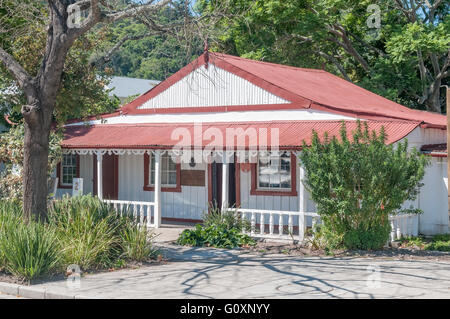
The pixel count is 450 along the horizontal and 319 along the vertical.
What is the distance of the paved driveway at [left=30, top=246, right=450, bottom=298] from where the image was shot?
934 cm

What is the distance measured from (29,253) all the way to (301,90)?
10396 mm

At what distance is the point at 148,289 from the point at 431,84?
22.8 m

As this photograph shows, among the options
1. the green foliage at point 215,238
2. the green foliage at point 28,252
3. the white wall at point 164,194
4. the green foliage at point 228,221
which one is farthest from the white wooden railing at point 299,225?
the green foliage at point 28,252

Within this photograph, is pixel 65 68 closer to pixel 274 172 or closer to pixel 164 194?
pixel 164 194

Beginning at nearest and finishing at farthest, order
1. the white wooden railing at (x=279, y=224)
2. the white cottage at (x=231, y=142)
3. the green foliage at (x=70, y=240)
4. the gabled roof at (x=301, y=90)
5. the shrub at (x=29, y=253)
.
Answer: the shrub at (x=29, y=253) → the green foliage at (x=70, y=240) → the white wooden railing at (x=279, y=224) → the white cottage at (x=231, y=142) → the gabled roof at (x=301, y=90)

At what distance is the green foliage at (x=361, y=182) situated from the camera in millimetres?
13148

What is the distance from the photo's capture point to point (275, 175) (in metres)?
17.9

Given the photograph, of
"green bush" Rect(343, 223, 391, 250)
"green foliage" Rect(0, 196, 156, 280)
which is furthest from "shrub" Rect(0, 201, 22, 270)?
"green bush" Rect(343, 223, 391, 250)

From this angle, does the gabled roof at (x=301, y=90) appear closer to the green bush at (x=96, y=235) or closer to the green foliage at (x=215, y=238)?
the green foliage at (x=215, y=238)

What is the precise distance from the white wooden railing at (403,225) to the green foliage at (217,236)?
334 centimetres

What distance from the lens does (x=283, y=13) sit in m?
27.0

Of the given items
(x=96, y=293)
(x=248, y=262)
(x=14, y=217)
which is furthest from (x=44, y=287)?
(x=248, y=262)

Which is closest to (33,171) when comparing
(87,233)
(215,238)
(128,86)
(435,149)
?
(87,233)

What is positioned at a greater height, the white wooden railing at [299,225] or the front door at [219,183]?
the front door at [219,183]
